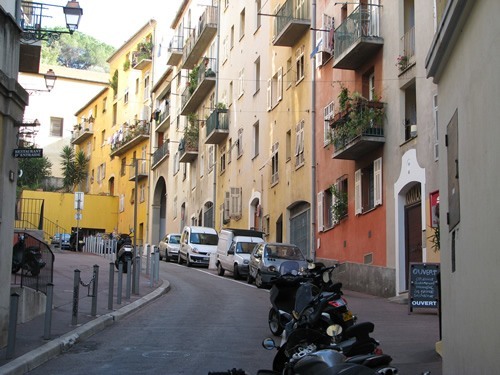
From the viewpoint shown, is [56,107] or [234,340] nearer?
[234,340]

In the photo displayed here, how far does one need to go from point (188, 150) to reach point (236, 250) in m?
20.6

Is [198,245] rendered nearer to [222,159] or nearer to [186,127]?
[222,159]

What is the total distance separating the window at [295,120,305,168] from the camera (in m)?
30.8

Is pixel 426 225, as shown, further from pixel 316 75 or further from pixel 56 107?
pixel 56 107

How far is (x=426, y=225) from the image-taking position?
2017 centimetres

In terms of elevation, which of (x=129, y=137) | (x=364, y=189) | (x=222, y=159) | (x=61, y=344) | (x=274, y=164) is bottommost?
(x=61, y=344)

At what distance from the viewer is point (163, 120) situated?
188ft

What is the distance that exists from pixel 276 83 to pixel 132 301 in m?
18.9

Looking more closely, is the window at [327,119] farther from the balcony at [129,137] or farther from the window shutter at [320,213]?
the balcony at [129,137]

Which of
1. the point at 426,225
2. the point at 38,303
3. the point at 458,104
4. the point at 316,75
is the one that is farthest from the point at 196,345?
the point at 316,75

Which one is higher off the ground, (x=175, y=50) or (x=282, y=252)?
(x=175, y=50)

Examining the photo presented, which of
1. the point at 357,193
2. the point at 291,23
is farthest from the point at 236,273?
the point at 291,23

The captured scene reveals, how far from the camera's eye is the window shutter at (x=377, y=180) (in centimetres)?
2344

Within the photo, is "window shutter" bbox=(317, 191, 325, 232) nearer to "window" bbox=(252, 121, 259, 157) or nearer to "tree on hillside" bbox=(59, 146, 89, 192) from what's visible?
"window" bbox=(252, 121, 259, 157)
